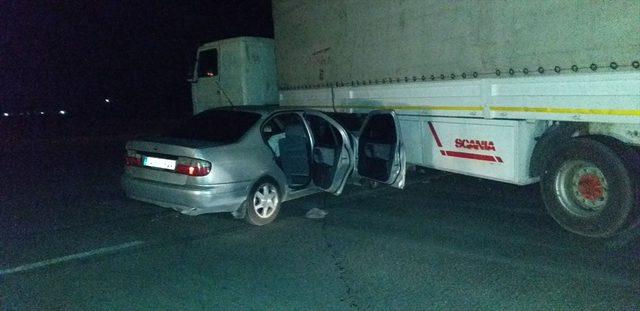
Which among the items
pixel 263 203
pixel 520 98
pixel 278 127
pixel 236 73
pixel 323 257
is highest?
pixel 236 73

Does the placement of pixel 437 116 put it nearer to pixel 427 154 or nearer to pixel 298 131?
pixel 427 154

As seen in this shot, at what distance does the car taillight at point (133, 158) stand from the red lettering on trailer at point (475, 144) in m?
4.01

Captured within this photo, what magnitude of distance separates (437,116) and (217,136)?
3036 millimetres

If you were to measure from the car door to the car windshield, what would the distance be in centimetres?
85

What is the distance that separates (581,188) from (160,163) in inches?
177

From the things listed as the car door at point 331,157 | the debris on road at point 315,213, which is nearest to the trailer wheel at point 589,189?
the car door at point 331,157

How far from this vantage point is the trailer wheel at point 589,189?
16.9 feet

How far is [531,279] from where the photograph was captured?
14.5ft

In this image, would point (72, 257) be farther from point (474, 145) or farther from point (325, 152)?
point (474, 145)

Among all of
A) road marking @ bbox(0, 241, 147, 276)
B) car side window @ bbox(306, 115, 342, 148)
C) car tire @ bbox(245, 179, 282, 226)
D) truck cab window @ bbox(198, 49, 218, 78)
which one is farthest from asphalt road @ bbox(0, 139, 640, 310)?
truck cab window @ bbox(198, 49, 218, 78)

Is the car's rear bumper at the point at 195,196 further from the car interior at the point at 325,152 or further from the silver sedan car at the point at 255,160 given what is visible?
the car interior at the point at 325,152

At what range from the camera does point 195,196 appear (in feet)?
18.5

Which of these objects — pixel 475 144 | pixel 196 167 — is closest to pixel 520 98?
pixel 475 144

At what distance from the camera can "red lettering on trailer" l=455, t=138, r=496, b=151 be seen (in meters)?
6.61
